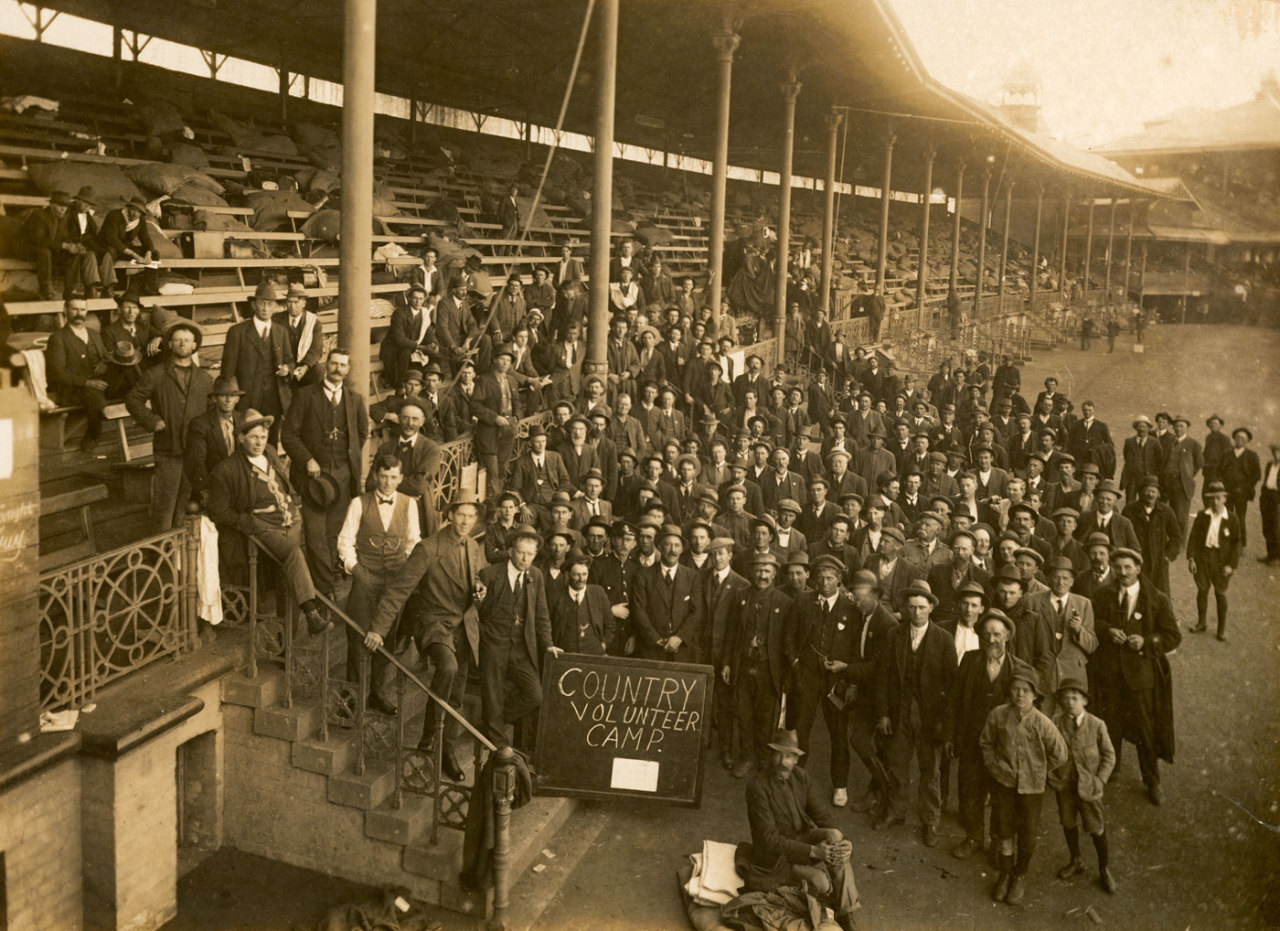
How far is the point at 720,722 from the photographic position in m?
9.47

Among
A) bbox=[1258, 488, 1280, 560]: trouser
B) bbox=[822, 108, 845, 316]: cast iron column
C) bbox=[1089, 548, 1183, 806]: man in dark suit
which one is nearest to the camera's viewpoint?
bbox=[1089, 548, 1183, 806]: man in dark suit

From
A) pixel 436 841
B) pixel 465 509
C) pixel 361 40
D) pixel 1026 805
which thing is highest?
pixel 361 40

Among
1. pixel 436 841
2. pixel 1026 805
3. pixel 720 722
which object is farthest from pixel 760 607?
pixel 436 841

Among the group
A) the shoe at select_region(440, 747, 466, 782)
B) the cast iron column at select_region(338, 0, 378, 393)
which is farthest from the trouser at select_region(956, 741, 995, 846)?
the cast iron column at select_region(338, 0, 378, 393)

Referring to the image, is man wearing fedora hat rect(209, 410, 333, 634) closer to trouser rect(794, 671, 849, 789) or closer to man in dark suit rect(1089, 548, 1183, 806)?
trouser rect(794, 671, 849, 789)

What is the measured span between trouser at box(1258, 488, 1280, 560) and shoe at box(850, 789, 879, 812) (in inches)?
372

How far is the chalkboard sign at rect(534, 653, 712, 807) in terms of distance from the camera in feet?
27.0

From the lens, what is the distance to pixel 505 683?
848 cm

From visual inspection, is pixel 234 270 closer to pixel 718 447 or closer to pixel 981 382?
pixel 718 447

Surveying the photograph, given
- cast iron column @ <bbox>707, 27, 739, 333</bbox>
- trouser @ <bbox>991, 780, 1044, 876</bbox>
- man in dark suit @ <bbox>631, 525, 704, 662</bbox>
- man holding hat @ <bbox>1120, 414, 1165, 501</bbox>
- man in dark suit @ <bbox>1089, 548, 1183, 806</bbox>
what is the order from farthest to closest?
1. cast iron column @ <bbox>707, 27, 739, 333</bbox>
2. man holding hat @ <bbox>1120, 414, 1165, 501</bbox>
3. man in dark suit @ <bbox>631, 525, 704, 662</bbox>
4. man in dark suit @ <bbox>1089, 548, 1183, 806</bbox>
5. trouser @ <bbox>991, 780, 1044, 876</bbox>

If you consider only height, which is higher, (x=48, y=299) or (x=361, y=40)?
(x=361, y=40)

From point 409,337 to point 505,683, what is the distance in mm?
4877

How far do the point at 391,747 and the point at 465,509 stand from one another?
2.03m

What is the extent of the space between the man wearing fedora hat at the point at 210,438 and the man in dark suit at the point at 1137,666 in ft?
24.2
